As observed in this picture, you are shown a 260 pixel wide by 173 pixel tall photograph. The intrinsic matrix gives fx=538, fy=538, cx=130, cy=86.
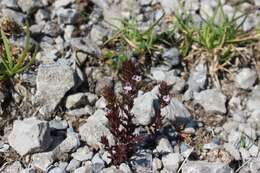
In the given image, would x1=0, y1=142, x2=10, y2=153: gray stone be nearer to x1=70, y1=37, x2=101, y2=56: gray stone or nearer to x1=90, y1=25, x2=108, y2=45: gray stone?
x1=70, y1=37, x2=101, y2=56: gray stone

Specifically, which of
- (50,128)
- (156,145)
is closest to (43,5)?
(50,128)

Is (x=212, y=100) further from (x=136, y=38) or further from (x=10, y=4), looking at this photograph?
(x=10, y=4)

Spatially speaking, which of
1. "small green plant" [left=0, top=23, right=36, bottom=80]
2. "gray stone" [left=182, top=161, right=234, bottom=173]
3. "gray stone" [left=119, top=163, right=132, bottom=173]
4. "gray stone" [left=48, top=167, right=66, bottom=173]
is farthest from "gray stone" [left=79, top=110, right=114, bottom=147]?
"small green plant" [left=0, top=23, right=36, bottom=80]

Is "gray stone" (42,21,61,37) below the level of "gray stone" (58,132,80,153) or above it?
above

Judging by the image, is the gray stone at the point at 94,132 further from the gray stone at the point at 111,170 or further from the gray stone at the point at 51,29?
the gray stone at the point at 51,29

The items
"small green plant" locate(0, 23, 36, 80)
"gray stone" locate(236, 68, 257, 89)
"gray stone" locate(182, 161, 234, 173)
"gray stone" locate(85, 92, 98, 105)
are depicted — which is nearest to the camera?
"gray stone" locate(182, 161, 234, 173)

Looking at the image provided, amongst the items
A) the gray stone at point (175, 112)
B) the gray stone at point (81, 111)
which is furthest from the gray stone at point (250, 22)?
the gray stone at point (81, 111)

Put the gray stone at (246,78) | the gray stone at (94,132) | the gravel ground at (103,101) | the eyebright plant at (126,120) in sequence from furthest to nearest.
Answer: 1. the gray stone at (246,78)
2. the gray stone at (94,132)
3. the gravel ground at (103,101)
4. the eyebright plant at (126,120)
